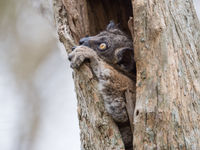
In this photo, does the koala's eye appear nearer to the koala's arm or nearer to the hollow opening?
the koala's arm

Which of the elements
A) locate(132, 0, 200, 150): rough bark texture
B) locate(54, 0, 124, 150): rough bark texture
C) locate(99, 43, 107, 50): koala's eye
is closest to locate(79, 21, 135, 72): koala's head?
locate(99, 43, 107, 50): koala's eye

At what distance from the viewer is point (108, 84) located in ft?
6.02

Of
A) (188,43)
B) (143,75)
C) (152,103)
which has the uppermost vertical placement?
(188,43)

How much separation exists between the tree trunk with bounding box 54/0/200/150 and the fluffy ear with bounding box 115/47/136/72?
0.33 m

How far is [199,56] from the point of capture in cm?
184

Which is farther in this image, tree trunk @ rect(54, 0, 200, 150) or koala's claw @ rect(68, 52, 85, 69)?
koala's claw @ rect(68, 52, 85, 69)

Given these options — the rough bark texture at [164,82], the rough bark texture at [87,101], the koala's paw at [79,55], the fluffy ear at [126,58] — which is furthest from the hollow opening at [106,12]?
the rough bark texture at [164,82]

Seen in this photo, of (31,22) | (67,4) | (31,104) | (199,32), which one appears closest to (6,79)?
(31,104)

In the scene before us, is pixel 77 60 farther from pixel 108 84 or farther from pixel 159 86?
pixel 159 86

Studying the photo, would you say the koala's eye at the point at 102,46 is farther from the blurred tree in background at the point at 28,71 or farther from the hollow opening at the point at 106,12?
the blurred tree in background at the point at 28,71

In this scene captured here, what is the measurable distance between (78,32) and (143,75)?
77cm

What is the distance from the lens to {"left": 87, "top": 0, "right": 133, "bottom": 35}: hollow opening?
252 cm

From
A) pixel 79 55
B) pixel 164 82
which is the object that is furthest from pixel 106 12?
pixel 164 82

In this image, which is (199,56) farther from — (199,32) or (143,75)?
(143,75)
